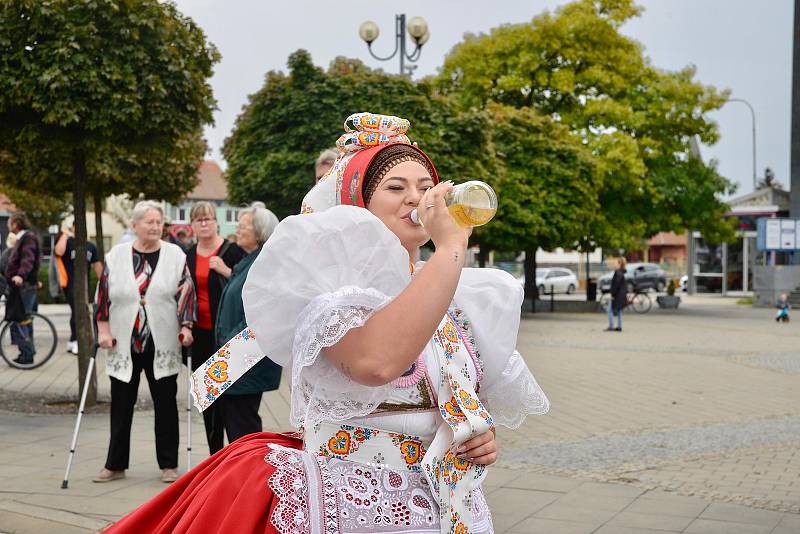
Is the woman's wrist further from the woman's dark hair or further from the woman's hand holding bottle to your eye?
the woman's dark hair

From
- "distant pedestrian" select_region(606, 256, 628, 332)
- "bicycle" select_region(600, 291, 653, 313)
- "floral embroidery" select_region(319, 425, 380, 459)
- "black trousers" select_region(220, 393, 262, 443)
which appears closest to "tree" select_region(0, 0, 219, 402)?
"black trousers" select_region(220, 393, 262, 443)

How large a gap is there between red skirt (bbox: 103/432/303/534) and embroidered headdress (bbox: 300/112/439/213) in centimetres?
61

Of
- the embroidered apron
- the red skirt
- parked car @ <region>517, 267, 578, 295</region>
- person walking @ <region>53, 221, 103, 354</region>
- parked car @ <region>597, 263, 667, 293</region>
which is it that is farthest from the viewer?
parked car @ <region>517, 267, 578, 295</region>

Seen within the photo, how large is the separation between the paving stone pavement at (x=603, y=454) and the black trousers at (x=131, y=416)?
0.19 metres

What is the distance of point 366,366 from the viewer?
6.42 ft

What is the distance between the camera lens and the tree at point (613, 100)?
28.8 metres

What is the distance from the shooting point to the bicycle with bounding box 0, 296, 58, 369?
12617 millimetres

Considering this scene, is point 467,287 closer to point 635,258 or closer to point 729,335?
point 729,335

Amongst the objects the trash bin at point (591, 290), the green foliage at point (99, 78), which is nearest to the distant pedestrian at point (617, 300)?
the trash bin at point (591, 290)

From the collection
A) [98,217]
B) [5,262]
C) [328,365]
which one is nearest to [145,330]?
[328,365]

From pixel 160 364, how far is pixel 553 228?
800 inches

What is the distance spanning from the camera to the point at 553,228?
2598cm

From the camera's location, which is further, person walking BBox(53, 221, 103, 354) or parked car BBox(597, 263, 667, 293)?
parked car BBox(597, 263, 667, 293)

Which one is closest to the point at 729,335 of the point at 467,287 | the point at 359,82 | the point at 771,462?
the point at 359,82
